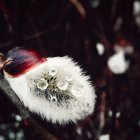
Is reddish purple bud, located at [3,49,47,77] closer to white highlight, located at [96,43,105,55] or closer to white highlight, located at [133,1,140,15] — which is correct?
white highlight, located at [96,43,105,55]

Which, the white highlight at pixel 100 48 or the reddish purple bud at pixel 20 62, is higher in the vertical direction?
the reddish purple bud at pixel 20 62

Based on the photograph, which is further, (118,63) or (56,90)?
(118,63)

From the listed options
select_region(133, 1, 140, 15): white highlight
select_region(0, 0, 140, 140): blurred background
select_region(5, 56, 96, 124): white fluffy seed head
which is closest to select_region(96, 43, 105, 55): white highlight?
select_region(0, 0, 140, 140): blurred background

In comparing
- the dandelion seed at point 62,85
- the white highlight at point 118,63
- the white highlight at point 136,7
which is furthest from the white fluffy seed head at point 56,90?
the white highlight at point 136,7

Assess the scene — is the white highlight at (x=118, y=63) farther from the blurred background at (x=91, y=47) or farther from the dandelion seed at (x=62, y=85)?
the dandelion seed at (x=62, y=85)

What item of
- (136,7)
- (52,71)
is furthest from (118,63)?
(52,71)

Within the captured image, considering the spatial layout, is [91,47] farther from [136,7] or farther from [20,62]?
[20,62]

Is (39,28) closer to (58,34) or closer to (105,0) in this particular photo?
(58,34)
